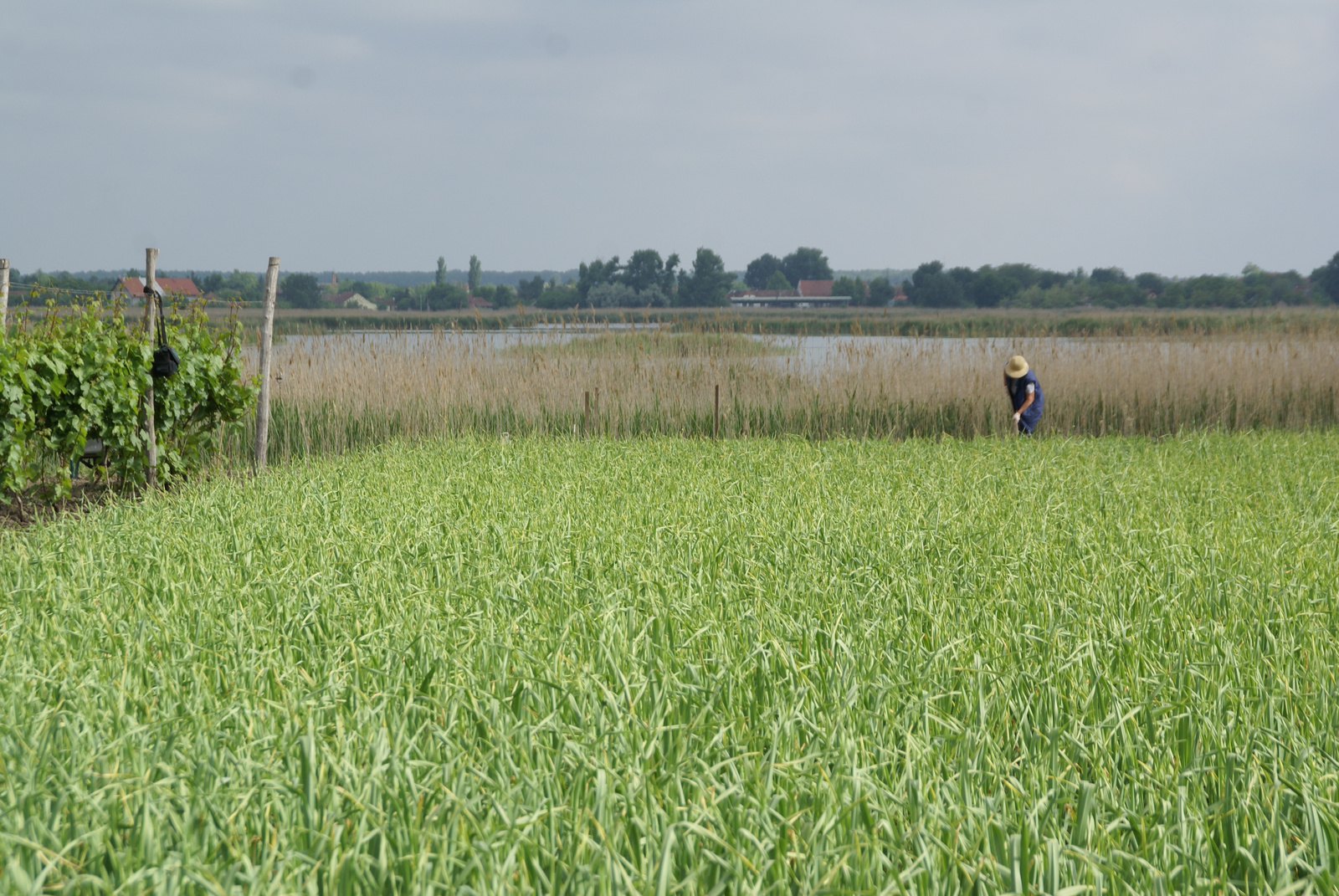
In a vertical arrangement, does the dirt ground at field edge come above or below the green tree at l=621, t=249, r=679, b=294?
below

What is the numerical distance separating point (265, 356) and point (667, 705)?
5592 millimetres

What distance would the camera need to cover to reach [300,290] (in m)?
44.2

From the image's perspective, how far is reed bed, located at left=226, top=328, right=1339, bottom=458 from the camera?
9.30 m

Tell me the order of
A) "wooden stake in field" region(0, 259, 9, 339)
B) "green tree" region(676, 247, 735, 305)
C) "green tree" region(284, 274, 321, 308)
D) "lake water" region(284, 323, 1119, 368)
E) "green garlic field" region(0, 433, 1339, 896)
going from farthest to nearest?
"green tree" region(676, 247, 735, 305) → "green tree" region(284, 274, 321, 308) → "lake water" region(284, 323, 1119, 368) → "wooden stake in field" region(0, 259, 9, 339) → "green garlic field" region(0, 433, 1339, 896)

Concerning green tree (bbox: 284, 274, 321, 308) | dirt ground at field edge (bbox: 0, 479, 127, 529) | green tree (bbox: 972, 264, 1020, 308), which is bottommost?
dirt ground at field edge (bbox: 0, 479, 127, 529)

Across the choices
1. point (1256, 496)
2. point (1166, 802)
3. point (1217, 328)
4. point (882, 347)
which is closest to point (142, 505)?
point (1166, 802)

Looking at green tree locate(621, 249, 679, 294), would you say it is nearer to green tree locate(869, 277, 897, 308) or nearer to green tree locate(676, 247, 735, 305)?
green tree locate(676, 247, 735, 305)

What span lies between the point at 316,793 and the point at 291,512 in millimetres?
3286

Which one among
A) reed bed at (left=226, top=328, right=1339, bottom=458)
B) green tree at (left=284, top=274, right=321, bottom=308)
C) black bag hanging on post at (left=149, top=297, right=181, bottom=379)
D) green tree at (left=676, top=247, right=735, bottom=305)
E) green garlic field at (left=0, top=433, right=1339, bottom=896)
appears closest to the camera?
green garlic field at (left=0, top=433, right=1339, bottom=896)

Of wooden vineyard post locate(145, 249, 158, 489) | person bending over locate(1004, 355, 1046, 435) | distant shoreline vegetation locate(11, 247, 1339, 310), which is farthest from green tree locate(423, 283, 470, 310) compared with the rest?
wooden vineyard post locate(145, 249, 158, 489)

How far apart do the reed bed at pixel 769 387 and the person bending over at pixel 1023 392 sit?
45 centimetres

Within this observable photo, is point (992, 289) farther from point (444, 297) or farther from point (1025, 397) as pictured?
point (1025, 397)

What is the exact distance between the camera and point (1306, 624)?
10.1 feet

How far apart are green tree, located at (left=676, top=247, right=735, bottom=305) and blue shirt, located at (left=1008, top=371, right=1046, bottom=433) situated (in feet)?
143
